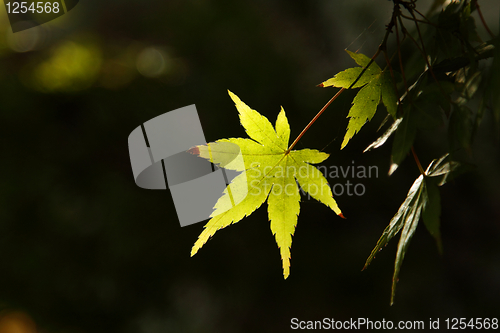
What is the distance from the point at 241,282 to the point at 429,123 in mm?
1582

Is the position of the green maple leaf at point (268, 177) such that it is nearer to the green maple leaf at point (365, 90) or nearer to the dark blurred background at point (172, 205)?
the green maple leaf at point (365, 90)

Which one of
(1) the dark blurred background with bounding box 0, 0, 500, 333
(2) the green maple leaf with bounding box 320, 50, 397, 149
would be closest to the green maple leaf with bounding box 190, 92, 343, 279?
(2) the green maple leaf with bounding box 320, 50, 397, 149

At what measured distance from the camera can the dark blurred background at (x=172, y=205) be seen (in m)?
1.57

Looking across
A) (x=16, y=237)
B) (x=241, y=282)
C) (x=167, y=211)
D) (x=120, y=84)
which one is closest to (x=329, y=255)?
(x=241, y=282)

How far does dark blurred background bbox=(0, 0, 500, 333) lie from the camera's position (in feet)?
5.14

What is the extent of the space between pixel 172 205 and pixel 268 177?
143cm

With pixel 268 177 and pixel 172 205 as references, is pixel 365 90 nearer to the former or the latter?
pixel 268 177

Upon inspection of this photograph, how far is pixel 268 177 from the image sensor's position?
0.39 metres

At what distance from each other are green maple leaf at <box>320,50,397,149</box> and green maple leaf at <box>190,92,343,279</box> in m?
0.06

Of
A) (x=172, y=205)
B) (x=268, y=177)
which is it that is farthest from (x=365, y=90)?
(x=172, y=205)

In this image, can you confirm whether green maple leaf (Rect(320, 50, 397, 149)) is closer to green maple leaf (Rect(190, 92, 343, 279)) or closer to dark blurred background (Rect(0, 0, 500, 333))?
green maple leaf (Rect(190, 92, 343, 279))

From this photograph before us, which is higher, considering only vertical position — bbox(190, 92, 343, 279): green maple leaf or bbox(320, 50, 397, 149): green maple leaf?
bbox(320, 50, 397, 149): green maple leaf

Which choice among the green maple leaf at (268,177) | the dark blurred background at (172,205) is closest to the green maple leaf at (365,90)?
the green maple leaf at (268,177)

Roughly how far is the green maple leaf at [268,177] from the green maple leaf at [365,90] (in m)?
0.06
